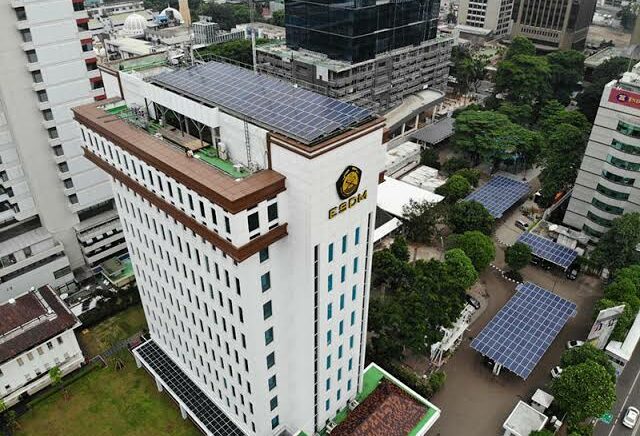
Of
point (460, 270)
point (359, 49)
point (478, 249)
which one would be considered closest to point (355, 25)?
point (359, 49)

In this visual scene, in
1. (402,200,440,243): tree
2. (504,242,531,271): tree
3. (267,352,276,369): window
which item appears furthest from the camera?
(402,200,440,243): tree

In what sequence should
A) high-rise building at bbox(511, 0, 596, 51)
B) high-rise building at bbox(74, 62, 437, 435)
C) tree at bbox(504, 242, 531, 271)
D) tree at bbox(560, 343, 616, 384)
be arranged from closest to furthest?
high-rise building at bbox(74, 62, 437, 435)
tree at bbox(560, 343, 616, 384)
tree at bbox(504, 242, 531, 271)
high-rise building at bbox(511, 0, 596, 51)

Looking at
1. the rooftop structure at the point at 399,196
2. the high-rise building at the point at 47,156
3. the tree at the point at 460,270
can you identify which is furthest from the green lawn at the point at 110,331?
the rooftop structure at the point at 399,196

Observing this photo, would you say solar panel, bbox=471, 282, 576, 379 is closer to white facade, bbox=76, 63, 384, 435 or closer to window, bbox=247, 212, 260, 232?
white facade, bbox=76, 63, 384, 435

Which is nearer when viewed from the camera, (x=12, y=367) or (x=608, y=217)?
(x=12, y=367)

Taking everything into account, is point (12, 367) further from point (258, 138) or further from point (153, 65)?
point (258, 138)

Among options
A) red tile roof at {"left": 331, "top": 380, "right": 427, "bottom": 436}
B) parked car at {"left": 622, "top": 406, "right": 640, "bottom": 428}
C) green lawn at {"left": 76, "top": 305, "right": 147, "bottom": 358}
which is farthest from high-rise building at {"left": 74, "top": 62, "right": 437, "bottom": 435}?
parked car at {"left": 622, "top": 406, "right": 640, "bottom": 428}

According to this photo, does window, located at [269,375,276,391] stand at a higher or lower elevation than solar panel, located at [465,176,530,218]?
higher

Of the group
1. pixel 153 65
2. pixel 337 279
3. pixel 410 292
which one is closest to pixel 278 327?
pixel 337 279
